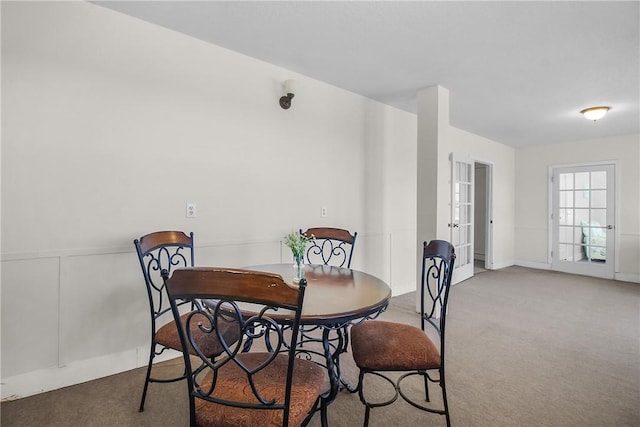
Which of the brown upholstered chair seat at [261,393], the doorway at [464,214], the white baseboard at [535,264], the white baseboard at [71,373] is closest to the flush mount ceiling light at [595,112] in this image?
the doorway at [464,214]

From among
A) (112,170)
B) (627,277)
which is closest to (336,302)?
(112,170)

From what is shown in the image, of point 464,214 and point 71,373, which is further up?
point 464,214

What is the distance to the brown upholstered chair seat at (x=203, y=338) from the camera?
1.60 metres

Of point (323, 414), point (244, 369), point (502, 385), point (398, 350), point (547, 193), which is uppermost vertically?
point (547, 193)

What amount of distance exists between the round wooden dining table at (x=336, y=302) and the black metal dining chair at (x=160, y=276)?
0.53 meters

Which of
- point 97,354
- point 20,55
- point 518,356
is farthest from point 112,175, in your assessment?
point 518,356

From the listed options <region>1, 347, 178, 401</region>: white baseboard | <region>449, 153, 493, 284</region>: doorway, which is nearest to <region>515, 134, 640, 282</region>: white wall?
<region>449, 153, 493, 284</region>: doorway

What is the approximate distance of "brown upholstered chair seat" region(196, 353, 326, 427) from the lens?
3.51 ft

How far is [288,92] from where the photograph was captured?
292cm

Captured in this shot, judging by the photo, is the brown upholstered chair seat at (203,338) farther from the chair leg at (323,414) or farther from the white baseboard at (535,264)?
the white baseboard at (535,264)

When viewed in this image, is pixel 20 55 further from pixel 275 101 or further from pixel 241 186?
pixel 275 101

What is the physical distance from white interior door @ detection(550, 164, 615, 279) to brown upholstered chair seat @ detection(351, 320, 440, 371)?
5.73 metres

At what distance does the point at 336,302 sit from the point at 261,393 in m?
0.50

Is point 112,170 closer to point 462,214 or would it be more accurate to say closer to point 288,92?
point 288,92
